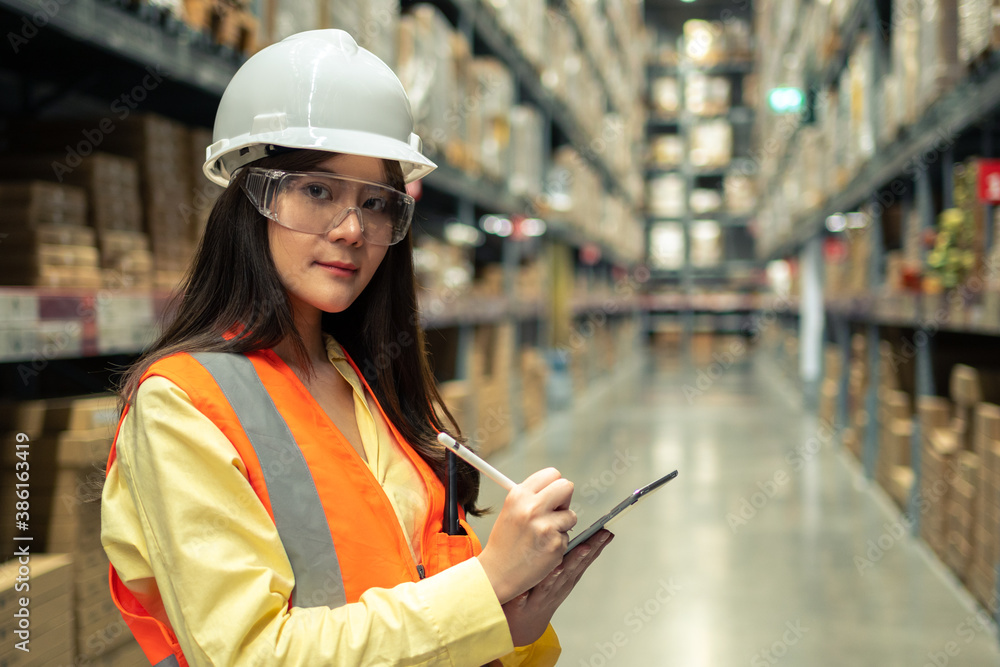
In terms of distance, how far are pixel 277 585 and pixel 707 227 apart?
1786 cm

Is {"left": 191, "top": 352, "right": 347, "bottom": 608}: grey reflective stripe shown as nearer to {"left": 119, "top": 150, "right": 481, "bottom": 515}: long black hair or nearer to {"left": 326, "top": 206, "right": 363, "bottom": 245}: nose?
{"left": 119, "top": 150, "right": 481, "bottom": 515}: long black hair

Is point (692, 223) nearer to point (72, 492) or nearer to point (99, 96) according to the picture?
point (99, 96)

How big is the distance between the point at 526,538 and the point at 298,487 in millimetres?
261

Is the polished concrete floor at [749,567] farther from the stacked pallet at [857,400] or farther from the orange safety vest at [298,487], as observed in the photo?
the orange safety vest at [298,487]

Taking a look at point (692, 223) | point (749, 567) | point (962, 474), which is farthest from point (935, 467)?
point (692, 223)

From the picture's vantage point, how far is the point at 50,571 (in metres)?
1.67

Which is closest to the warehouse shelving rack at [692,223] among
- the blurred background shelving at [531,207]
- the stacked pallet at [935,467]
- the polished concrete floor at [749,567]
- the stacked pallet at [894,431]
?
the blurred background shelving at [531,207]

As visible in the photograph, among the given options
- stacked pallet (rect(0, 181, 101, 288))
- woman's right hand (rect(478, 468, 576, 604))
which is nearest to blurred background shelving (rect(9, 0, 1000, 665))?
stacked pallet (rect(0, 181, 101, 288))

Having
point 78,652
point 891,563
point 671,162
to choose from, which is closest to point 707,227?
point 671,162

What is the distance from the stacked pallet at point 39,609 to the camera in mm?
1533

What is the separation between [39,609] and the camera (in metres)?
1.63

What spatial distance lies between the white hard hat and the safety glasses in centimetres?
4

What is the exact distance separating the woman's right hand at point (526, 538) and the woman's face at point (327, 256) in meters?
0.36

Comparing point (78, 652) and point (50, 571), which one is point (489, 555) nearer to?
point (50, 571)
